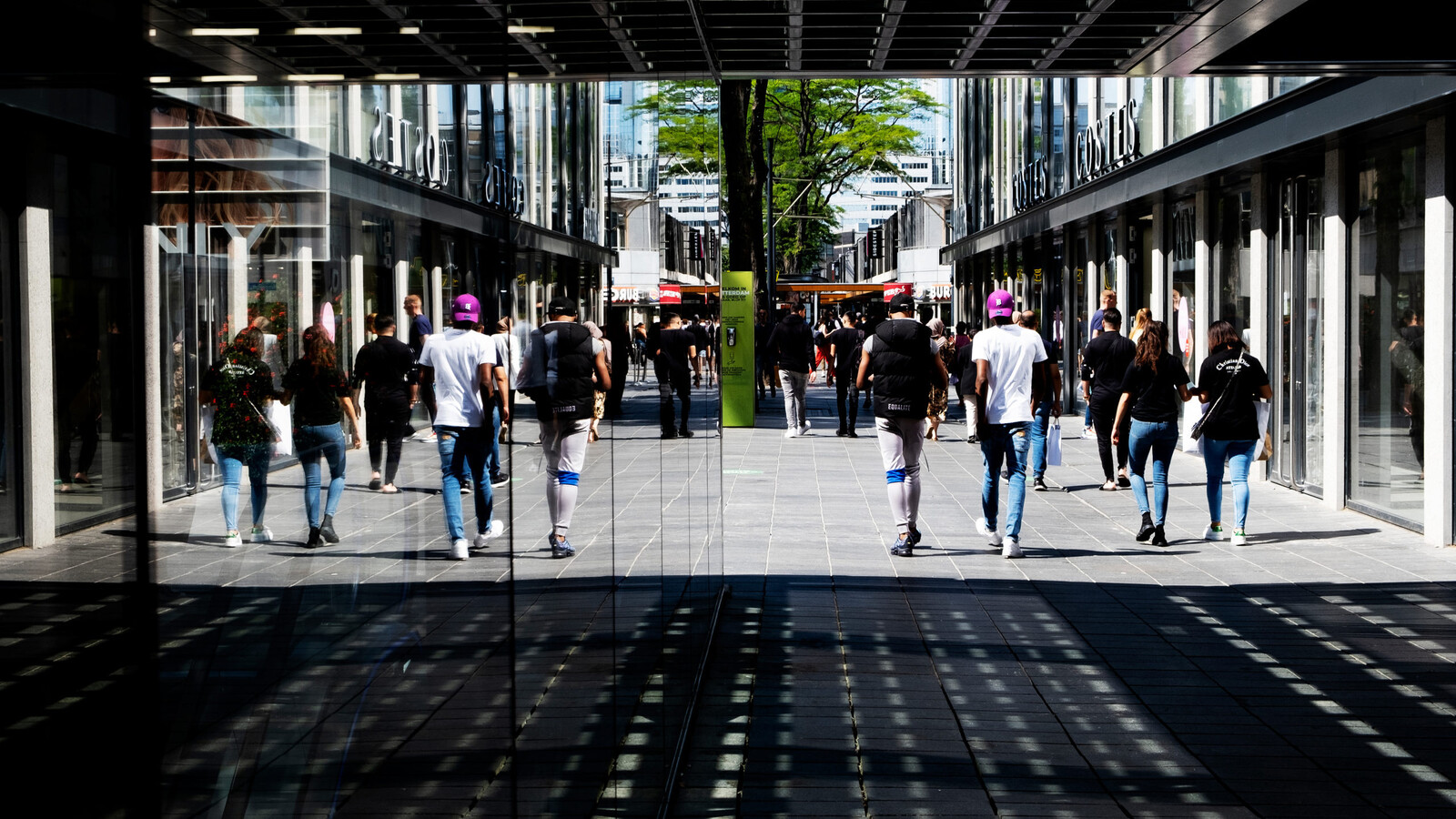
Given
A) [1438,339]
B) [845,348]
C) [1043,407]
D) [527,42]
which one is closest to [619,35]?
[527,42]

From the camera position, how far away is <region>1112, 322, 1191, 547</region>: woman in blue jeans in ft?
35.1

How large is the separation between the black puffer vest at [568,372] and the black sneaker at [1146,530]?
28.4 ft

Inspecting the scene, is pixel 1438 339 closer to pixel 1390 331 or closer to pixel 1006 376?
pixel 1390 331

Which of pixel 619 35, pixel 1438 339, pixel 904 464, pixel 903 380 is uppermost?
pixel 619 35

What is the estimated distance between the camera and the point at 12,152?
2.75ft

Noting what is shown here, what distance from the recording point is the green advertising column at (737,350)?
2292 centimetres

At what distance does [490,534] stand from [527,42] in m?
0.87

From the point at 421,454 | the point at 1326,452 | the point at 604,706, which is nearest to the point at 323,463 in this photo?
the point at 421,454

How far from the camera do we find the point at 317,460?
1.22m

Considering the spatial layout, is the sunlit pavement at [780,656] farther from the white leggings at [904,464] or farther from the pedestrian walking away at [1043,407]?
the pedestrian walking away at [1043,407]

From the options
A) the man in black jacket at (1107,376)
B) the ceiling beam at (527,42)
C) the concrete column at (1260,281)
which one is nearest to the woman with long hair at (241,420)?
the ceiling beam at (527,42)

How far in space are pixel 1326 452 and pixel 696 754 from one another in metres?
9.57

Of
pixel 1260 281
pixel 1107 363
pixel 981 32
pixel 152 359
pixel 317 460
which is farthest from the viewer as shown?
pixel 1260 281

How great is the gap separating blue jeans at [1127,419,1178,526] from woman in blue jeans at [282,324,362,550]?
10.0 meters
